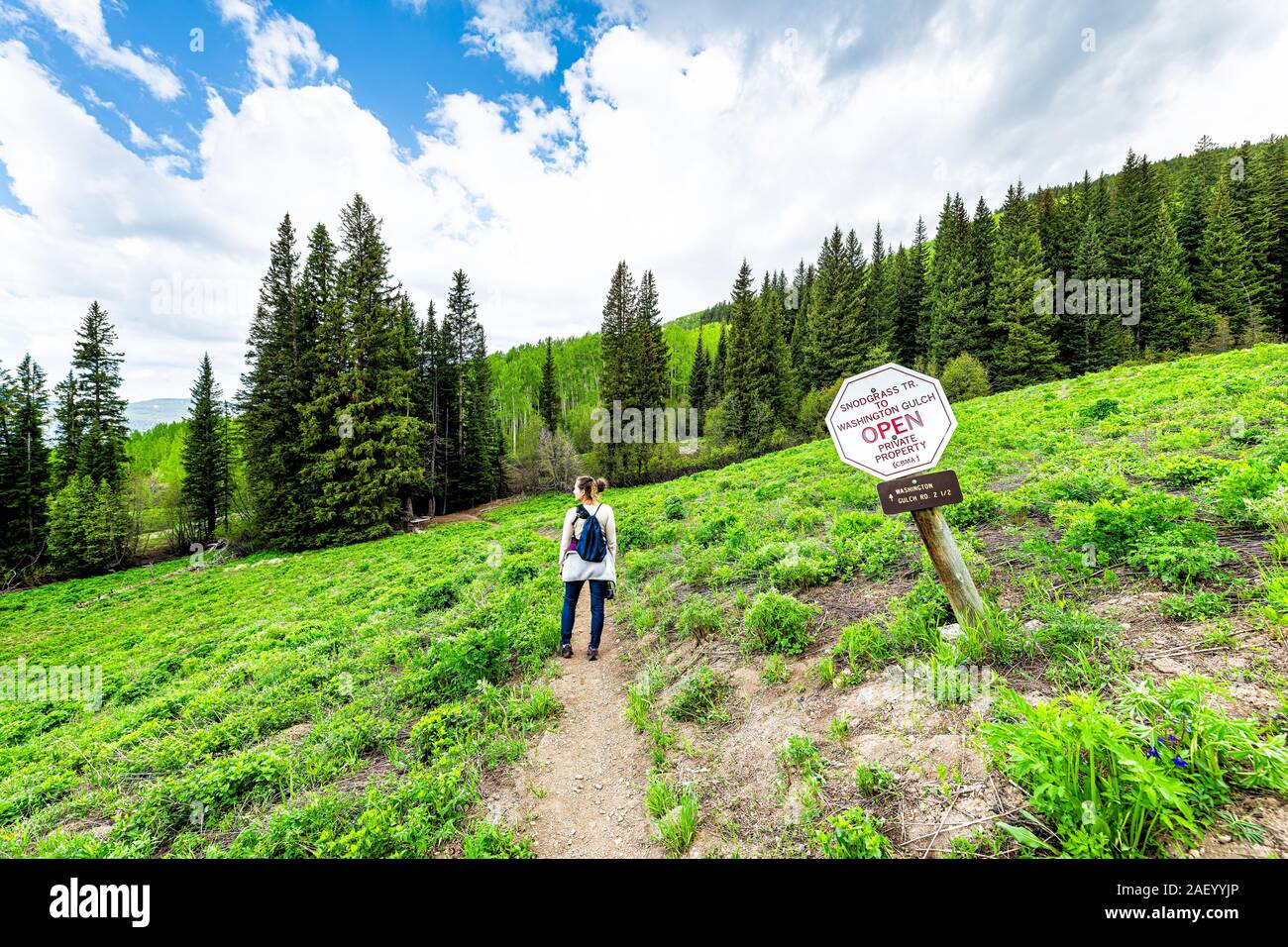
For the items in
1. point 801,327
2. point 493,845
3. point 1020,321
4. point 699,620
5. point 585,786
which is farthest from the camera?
point 801,327

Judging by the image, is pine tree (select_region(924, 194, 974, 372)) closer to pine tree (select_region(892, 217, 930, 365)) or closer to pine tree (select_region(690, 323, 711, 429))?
pine tree (select_region(892, 217, 930, 365))

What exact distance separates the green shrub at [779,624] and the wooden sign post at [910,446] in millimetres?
1571

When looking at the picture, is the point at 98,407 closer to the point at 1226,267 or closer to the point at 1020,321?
the point at 1020,321

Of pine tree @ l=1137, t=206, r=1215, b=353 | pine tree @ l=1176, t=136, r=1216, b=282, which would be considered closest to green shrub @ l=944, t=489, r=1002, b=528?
pine tree @ l=1137, t=206, r=1215, b=353

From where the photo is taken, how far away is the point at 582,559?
621 cm

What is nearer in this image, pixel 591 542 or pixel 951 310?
pixel 591 542

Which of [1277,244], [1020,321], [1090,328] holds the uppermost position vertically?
[1277,244]

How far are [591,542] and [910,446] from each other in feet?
13.1

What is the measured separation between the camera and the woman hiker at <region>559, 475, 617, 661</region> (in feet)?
20.3

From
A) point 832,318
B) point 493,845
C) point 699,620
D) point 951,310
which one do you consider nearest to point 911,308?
point 951,310

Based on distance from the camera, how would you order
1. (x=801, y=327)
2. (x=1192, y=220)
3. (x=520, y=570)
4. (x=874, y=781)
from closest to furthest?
(x=874, y=781)
(x=520, y=570)
(x=1192, y=220)
(x=801, y=327)

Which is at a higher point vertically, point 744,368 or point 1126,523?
point 744,368

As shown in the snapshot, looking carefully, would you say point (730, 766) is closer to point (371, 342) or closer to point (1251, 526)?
point (1251, 526)

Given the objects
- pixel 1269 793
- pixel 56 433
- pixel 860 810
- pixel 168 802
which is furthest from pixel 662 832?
pixel 56 433
